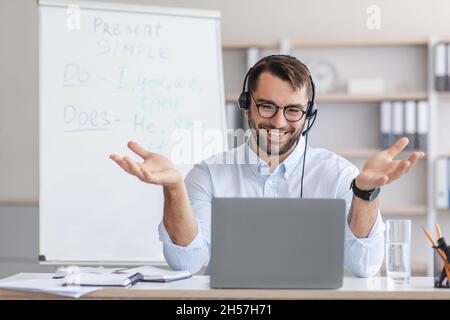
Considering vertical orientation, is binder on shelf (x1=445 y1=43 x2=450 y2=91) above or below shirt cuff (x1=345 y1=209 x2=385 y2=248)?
above

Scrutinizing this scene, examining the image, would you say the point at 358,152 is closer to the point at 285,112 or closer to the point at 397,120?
the point at 397,120

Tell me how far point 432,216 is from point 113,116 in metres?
1.74

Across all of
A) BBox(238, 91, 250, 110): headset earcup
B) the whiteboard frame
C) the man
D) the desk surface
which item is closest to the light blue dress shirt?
the man

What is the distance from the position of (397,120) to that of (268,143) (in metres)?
1.79

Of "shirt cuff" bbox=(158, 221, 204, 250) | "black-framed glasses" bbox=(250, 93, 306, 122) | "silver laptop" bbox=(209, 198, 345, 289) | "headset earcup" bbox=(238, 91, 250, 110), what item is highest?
"headset earcup" bbox=(238, 91, 250, 110)

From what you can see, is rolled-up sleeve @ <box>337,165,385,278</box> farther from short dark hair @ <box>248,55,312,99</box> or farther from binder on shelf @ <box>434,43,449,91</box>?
binder on shelf @ <box>434,43,449,91</box>

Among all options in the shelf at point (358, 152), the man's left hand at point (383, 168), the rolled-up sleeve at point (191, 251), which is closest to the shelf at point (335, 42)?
the shelf at point (358, 152)

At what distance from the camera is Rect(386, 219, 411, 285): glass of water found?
4.80ft

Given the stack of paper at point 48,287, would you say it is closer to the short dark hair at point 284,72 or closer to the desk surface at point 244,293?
the desk surface at point 244,293

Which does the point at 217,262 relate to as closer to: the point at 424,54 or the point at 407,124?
the point at 407,124

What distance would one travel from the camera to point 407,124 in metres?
3.62

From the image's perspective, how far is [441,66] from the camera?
11.9 ft

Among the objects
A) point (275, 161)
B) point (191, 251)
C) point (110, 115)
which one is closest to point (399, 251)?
point (191, 251)

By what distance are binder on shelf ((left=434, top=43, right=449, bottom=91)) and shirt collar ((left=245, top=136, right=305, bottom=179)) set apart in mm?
1845
